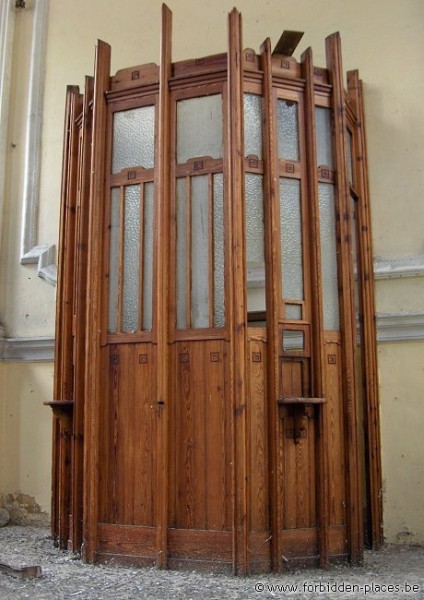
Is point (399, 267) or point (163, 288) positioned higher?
point (399, 267)

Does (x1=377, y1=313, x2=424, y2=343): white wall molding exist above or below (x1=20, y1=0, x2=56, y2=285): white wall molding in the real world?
below

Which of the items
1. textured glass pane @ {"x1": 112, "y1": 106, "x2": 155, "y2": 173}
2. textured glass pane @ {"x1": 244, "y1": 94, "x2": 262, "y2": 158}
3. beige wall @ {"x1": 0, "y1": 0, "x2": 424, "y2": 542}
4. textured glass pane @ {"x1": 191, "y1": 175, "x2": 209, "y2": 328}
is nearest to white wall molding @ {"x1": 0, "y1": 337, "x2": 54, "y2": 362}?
beige wall @ {"x1": 0, "y1": 0, "x2": 424, "y2": 542}

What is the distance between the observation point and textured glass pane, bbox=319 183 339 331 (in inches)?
150

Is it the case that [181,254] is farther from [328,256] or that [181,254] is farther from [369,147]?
[369,147]

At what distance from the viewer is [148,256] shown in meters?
3.81

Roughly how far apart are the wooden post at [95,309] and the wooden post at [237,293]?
31.2 inches

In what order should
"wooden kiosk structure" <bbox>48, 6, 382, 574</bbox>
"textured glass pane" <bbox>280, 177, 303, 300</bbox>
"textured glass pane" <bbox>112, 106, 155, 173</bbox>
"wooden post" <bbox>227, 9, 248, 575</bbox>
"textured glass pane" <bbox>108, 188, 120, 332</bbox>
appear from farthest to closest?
"textured glass pane" <bbox>112, 106, 155, 173</bbox> → "textured glass pane" <bbox>108, 188, 120, 332</bbox> → "textured glass pane" <bbox>280, 177, 303, 300</bbox> → "wooden kiosk structure" <bbox>48, 6, 382, 574</bbox> → "wooden post" <bbox>227, 9, 248, 575</bbox>

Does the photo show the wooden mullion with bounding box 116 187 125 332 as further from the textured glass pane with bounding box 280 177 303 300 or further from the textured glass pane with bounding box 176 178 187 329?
the textured glass pane with bounding box 280 177 303 300

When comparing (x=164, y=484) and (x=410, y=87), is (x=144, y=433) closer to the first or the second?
(x=164, y=484)

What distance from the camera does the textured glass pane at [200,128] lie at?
3.80 m

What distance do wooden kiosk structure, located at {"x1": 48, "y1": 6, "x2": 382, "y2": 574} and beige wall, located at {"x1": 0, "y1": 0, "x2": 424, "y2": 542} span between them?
27 cm

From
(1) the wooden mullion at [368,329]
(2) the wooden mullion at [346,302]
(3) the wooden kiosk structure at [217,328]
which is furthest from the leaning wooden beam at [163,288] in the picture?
(1) the wooden mullion at [368,329]

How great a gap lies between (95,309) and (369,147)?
86.8 inches

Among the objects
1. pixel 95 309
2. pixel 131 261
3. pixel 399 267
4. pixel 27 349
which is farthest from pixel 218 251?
pixel 27 349
